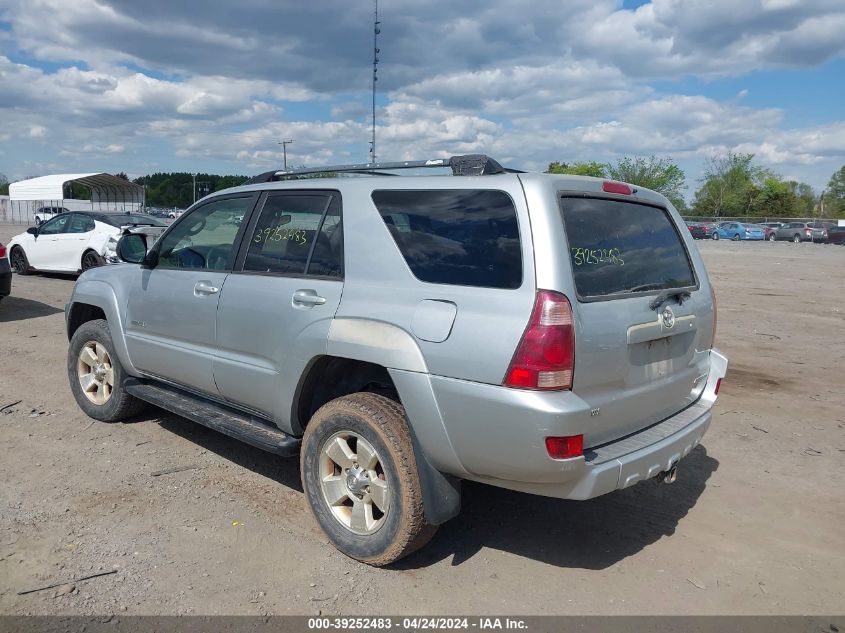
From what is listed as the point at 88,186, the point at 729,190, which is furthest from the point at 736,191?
the point at 88,186

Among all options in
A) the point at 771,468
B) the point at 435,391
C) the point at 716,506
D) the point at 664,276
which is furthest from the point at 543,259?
the point at 771,468

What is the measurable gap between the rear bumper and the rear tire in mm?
15407

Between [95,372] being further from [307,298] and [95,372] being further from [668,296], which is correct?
[668,296]

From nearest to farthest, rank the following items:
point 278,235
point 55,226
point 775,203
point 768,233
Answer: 1. point 278,235
2. point 55,226
3. point 768,233
4. point 775,203

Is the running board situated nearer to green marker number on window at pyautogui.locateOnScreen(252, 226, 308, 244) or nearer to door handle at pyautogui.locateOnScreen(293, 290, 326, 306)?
door handle at pyautogui.locateOnScreen(293, 290, 326, 306)

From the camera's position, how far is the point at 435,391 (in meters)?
3.16

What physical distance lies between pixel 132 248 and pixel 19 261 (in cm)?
1261

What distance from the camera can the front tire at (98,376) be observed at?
17.7 ft

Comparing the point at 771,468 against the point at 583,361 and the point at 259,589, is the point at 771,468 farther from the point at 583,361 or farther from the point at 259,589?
the point at 259,589

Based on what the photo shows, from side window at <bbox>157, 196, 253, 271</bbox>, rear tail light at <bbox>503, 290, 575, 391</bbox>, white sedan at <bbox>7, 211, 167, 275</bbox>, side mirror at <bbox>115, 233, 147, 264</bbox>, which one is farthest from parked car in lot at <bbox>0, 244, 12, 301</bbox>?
rear tail light at <bbox>503, 290, 575, 391</bbox>

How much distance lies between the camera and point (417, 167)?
3859mm

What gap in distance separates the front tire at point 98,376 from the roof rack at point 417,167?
6.07 feet

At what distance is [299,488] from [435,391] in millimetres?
1793

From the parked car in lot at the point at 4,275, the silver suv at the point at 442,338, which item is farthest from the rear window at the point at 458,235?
the parked car in lot at the point at 4,275
